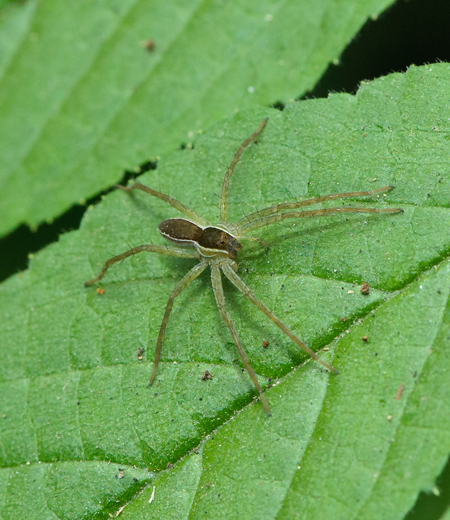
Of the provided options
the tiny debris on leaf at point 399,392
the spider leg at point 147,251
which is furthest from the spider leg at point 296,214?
the tiny debris on leaf at point 399,392

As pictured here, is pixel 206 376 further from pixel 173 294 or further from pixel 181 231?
pixel 181 231

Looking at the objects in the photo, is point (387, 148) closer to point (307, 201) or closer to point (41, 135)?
point (307, 201)

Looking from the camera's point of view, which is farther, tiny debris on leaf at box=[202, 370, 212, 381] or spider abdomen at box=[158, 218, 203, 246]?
spider abdomen at box=[158, 218, 203, 246]

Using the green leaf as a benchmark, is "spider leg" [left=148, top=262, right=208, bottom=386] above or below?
below

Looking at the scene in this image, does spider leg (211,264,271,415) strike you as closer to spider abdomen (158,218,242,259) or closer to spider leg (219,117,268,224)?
spider abdomen (158,218,242,259)

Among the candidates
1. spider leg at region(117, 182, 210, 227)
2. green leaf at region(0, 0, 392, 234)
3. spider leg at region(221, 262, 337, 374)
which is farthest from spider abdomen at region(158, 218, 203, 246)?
green leaf at region(0, 0, 392, 234)
